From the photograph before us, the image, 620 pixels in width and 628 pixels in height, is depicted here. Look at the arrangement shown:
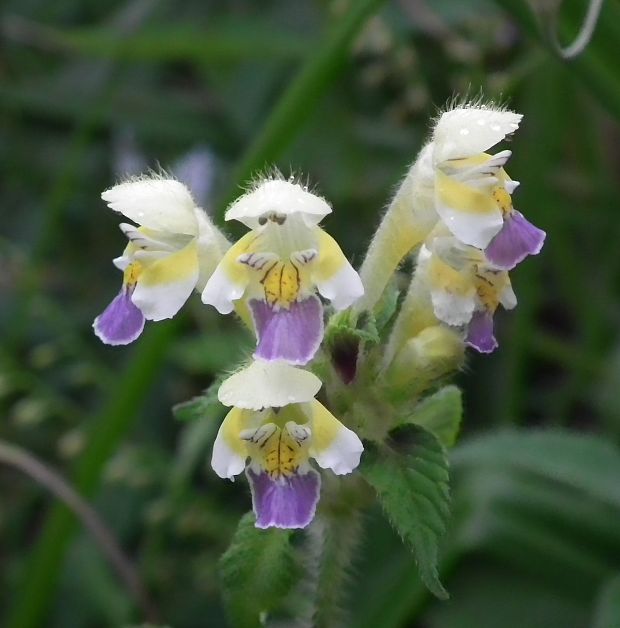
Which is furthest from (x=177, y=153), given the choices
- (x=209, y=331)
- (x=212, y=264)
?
(x=212, y=264)

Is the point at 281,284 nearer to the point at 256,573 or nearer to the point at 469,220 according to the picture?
the point at 469,220

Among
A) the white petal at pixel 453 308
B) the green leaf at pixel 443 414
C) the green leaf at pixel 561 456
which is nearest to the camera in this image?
the white petal at pixel 453 308

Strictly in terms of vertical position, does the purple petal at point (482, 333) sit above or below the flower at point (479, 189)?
below

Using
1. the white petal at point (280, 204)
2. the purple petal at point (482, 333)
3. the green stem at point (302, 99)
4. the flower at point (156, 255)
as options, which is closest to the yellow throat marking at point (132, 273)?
the flower at point (156, 255)

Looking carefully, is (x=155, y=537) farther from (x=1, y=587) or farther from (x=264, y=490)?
(x=264, y=490)

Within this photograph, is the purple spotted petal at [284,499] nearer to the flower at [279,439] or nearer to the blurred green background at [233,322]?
the flower at [279,439]

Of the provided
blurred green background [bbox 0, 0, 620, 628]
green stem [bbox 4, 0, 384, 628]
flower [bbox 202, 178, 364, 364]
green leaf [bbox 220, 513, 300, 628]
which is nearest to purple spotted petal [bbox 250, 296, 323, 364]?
flower [bbox 202, 178, 364, 364]
